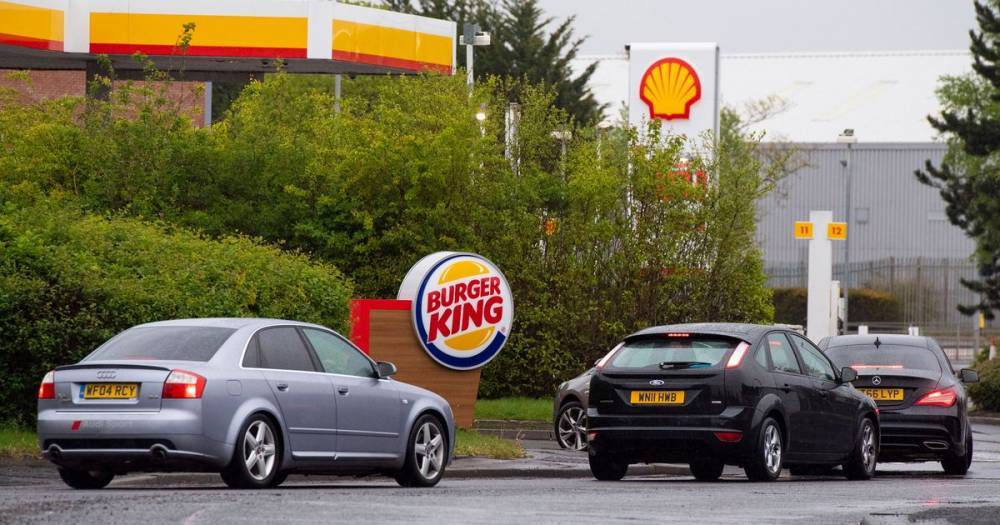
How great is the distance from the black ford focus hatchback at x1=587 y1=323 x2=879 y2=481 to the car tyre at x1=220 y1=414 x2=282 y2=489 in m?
3.69

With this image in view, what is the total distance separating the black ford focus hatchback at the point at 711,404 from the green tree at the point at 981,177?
41542mm

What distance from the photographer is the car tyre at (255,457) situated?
1279 centimetres

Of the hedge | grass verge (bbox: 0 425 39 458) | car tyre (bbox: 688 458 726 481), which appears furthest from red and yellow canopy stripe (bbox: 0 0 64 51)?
the hedge

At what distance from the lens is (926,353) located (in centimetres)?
1948

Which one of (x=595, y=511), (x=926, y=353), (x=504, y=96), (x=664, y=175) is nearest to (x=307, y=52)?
(x=504, y=96)

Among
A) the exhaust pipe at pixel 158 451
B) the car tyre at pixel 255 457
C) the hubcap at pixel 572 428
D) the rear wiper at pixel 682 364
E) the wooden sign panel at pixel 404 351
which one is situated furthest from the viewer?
the hubcap at pixel 572 428

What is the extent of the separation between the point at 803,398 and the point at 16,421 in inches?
294

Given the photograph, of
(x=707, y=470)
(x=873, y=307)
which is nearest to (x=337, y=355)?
(x=707, y=470)

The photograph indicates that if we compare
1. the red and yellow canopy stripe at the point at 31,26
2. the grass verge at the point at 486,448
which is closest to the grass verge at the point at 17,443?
the grass verge at the point at 486,448

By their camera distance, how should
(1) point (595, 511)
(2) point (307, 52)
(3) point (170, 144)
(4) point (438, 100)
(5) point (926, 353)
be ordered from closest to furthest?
(1) point (595, 511)
(5) point (926, 353)
(3) point (170, 144)
(4) point (438, 100)
(2) point (307, 52)

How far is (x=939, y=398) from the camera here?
18.7 meters

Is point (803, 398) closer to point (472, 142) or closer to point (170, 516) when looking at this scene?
point (170, 516)

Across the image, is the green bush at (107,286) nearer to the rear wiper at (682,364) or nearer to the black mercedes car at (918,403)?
the rear wiper at (682,364)

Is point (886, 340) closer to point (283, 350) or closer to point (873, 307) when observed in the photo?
point (283, 350)
